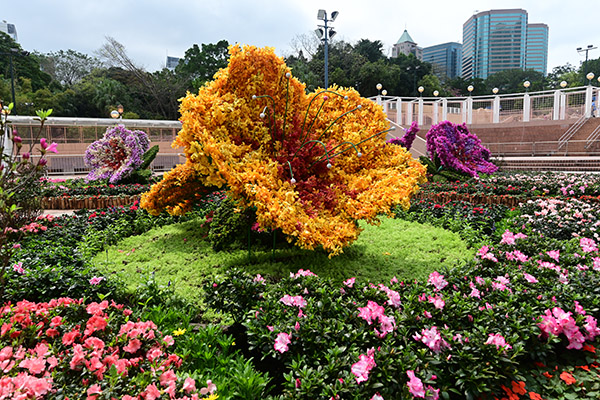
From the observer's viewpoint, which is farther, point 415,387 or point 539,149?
point 539,149

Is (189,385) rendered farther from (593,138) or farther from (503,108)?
(503,108)

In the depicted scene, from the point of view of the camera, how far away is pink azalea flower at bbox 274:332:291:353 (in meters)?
2.23

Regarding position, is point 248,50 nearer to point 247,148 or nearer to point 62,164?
point 247,148

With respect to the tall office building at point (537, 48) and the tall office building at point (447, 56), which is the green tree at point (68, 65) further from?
the tall office building at point (447, 56)

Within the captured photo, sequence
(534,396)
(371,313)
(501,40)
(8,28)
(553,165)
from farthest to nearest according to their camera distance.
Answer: (501,40) < (8,28) < (553,165) < (371,313) < (534,396)

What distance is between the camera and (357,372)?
1967mm

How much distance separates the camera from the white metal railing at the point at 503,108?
22.0 metres

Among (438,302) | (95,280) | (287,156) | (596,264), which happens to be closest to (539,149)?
(596,264)

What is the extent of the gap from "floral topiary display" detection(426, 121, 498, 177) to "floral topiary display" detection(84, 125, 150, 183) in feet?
28.3

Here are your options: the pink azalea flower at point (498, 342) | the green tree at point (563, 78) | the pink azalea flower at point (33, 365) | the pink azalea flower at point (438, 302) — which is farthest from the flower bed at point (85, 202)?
the green tree at point (563, 78)

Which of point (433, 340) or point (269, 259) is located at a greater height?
point (433, 340)

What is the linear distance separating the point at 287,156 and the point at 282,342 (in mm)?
2403

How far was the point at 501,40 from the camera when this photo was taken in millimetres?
75812

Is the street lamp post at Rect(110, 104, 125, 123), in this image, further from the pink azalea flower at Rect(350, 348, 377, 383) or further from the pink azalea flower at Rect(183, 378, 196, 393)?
the pink azalea flower at Rect(350, 348, 377, 383)
